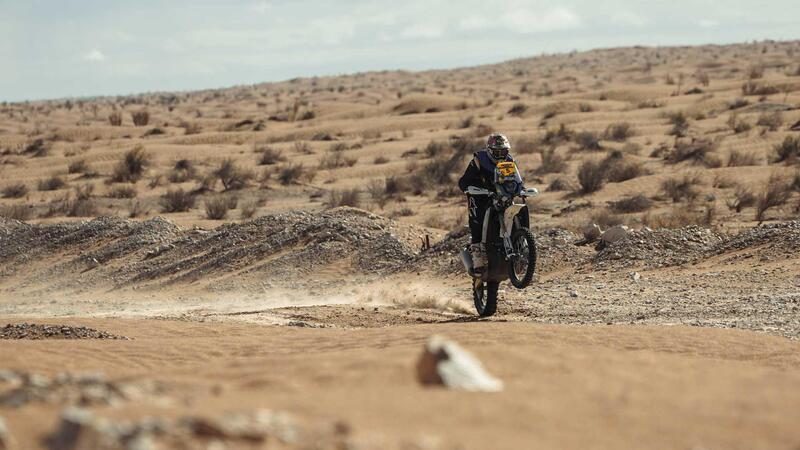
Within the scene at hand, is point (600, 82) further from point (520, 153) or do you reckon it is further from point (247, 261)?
point (247, 261)

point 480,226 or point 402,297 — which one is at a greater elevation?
point 480,226

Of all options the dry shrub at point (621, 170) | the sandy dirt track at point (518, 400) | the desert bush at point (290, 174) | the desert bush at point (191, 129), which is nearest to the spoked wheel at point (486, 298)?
the sandy dirt track at point (518, 400)

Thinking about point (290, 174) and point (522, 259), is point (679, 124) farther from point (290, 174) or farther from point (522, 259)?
point (522, 259)

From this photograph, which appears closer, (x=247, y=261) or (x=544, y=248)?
(x=544, y=248)

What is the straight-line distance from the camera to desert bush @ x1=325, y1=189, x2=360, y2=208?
27306 millimetres

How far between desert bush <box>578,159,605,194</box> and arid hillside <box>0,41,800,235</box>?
0.04m

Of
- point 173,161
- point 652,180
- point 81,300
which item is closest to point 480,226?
point 81,300

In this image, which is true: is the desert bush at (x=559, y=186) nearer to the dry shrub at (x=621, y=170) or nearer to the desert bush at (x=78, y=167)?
the dry shrub at (x=621, y=170)

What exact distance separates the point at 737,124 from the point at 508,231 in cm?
2511

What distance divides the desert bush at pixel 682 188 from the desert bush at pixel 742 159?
2810mm

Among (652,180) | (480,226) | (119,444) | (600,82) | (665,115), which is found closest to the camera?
(119,444)

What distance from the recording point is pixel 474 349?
7496 mm

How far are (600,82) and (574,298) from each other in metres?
52.5

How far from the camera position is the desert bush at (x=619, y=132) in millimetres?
35812
